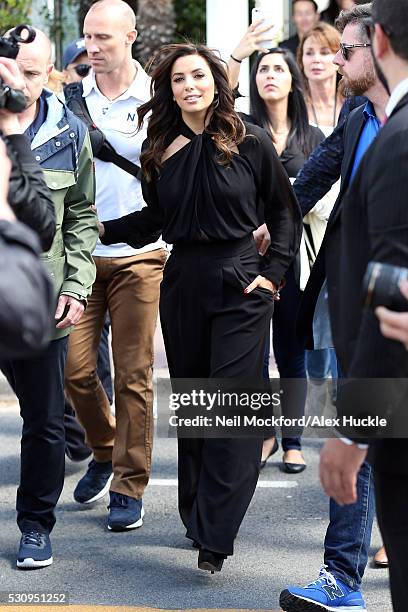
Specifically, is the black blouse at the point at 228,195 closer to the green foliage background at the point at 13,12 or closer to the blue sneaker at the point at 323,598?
the blue sneaker at the point at 323,598

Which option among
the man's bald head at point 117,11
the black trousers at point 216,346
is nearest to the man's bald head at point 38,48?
the man's bald head at point 117,11

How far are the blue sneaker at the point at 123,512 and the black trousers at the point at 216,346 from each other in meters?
0.46

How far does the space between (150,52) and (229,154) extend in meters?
12.1

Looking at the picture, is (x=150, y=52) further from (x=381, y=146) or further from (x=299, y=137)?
(x=381, y=146)

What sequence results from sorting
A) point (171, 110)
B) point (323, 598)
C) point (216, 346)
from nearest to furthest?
point (323, 598)
point (216, 346)
point (171, 110)

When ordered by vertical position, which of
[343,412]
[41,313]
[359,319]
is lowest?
[343,412]

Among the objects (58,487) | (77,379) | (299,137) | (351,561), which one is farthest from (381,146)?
(299,137)

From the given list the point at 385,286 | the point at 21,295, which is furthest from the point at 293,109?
the point at 21,295

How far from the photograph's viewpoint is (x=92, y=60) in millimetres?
5590

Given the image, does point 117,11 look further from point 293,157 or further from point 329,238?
point 329,238

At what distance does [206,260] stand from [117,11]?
Result: 1.58m

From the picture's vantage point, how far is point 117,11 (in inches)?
223

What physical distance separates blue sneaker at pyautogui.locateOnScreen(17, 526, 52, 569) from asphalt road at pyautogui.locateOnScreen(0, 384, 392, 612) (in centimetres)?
4

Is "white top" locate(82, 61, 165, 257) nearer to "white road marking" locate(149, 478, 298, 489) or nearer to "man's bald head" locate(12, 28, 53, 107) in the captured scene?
"man's bald head" locate(12, 28, 53, 107)
